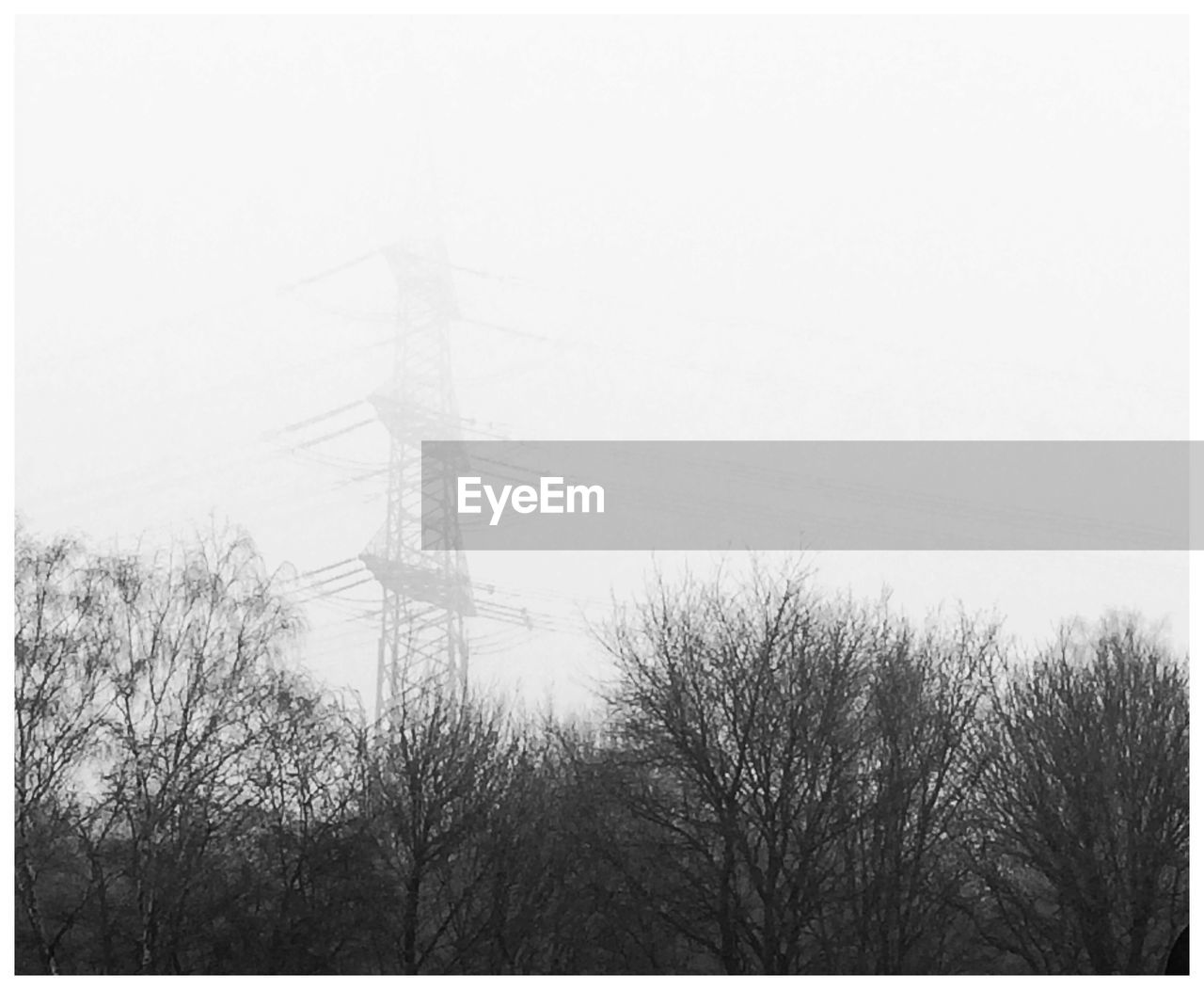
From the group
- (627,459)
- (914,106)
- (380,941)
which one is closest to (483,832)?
(380,941)

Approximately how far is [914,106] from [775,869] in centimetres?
593

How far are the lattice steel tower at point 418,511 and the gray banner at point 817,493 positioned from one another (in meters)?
0.15

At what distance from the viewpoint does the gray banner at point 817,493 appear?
10750 millimetres

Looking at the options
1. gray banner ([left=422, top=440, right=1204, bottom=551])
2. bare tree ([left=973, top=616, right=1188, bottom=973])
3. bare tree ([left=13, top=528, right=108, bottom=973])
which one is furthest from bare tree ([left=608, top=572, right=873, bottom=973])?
bare tree ([left=13, top=528, right=108, bottom=973])

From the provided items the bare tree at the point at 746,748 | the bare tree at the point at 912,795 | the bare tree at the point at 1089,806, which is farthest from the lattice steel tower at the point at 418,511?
the bare tree at the point at 1089,806

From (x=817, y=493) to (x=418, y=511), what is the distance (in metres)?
3.01

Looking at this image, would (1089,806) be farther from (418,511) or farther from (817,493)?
(418,511)

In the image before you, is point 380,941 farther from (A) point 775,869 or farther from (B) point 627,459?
(B) point 627,459

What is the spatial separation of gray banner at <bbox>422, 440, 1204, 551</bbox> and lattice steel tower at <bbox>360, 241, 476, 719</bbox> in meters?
0.15

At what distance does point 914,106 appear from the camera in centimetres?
1084

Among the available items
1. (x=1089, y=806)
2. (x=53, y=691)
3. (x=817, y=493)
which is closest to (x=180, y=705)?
(x=53, y=691)

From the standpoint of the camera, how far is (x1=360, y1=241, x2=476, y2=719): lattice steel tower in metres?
10.9

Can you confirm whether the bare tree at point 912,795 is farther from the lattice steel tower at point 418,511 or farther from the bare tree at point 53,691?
the bare tree at point 53,691

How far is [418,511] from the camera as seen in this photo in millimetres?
10906
